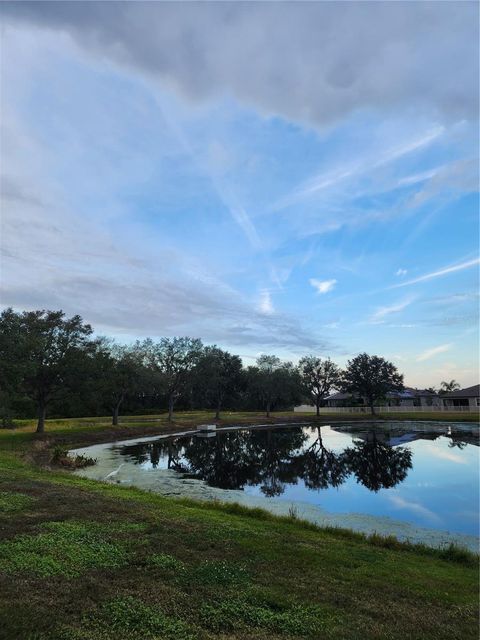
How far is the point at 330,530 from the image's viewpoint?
41.7 feet

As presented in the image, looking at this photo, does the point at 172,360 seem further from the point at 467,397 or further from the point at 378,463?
the point at 467,397

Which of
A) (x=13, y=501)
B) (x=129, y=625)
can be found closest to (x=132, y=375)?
(x=13, y=501)

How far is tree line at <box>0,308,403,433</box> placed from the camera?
30744 mm

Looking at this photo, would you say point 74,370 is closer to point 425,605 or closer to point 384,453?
point 384,453

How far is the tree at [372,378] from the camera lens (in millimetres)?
77750

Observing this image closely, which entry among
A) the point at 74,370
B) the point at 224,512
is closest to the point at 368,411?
the point at 74,370

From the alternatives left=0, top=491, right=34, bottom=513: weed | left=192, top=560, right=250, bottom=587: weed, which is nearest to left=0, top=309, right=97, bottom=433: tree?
left=0, top=491, right=34, bottom=513: weed

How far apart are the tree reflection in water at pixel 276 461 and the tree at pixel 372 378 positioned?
107 ft

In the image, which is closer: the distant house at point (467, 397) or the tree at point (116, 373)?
the tree at point (116, 373)

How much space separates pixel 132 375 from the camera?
50.5 metres

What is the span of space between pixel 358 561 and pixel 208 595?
402 cm

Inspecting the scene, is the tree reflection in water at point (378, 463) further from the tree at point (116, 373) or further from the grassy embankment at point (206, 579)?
the tree at point (116, 373)

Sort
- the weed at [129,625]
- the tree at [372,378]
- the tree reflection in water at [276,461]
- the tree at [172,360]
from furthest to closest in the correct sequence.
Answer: the tree at [372,378]
the tree at [172,360]
the tree reflection in water at [276,461]
the weed at [129,625]

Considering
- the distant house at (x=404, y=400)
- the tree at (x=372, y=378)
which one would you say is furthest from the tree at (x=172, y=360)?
the distant house at (x=404, y=400)
